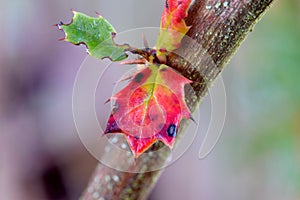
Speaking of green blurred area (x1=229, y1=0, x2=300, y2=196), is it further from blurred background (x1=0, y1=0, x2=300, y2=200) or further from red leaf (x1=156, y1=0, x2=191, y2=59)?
red leaf (x1=156, y1=0, x2=191, y2=59)

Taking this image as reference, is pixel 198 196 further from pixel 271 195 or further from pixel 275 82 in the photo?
pixel 275 82

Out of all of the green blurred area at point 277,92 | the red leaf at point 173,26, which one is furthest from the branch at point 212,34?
the green blurred area at point 277,92

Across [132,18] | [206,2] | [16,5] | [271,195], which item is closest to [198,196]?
[271,195]

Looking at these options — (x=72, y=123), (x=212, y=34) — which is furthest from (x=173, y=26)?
(x=72, y=123)

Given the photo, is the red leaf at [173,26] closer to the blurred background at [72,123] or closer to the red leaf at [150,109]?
the red leaf at [150,109]

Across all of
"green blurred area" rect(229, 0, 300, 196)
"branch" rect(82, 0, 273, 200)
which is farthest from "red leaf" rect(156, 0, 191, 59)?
"green blurred area" rect(229, 0, 300, 196)

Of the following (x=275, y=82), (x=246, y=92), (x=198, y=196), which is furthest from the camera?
(x=198, y=196)
